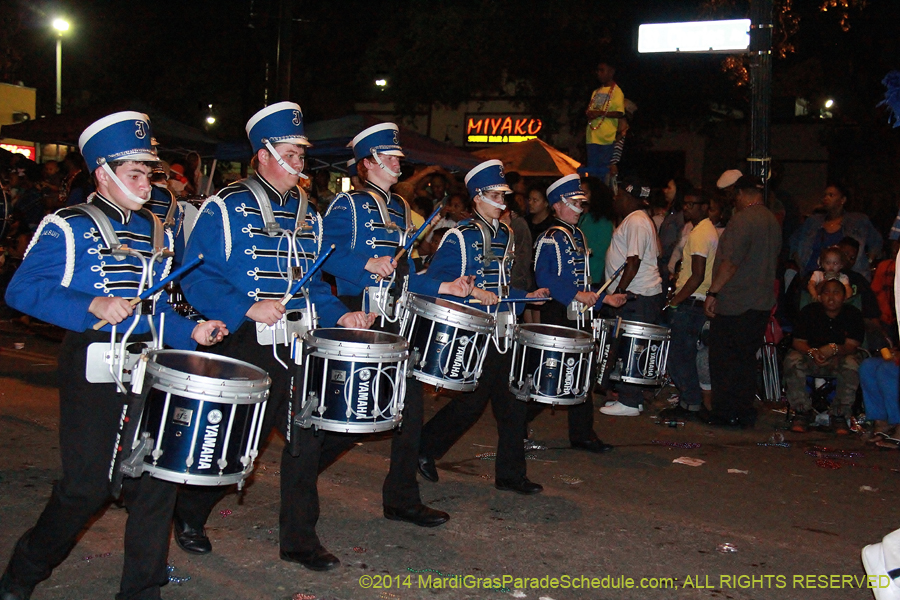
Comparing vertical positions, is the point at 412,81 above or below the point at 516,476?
above

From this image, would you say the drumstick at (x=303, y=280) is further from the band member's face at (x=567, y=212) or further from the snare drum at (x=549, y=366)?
the band member's face at (x=567, y=212)

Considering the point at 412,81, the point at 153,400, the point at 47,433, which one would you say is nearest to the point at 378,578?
the point at 153,400

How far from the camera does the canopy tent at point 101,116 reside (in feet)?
53.9

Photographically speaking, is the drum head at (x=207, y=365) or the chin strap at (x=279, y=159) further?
the chin strap at (x=279, y=159)

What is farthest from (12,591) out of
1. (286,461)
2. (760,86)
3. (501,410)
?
(760,86)

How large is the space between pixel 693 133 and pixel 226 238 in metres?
23.1

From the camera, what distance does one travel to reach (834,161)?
24.9 m

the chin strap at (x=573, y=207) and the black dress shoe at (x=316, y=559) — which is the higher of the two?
the chin strap at (x=573, y=207)

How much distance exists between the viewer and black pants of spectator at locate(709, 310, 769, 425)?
913 centimetres

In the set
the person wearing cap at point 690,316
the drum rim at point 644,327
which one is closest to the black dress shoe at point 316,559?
the drum rim at point 644,327

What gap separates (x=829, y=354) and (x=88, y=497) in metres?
7.32

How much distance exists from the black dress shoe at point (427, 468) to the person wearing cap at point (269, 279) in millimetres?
1843

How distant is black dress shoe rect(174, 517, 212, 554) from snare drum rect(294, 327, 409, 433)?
3.34 feet

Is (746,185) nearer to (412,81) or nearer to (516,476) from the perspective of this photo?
(516,476)
